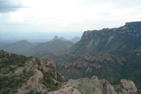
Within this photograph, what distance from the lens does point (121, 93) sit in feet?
272

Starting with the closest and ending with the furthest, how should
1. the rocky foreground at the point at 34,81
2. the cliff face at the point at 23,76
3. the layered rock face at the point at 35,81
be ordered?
1. the layered rock face at the point at 35,81
2. the cliff face at the point at 23,76
3. the rocky foreground at the point at 34,81

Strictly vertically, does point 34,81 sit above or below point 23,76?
below

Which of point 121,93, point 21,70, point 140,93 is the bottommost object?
point 140,93

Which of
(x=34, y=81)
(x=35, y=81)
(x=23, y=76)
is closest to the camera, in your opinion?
(x=34, y=81)

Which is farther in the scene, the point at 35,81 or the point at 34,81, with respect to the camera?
the point at 35,81

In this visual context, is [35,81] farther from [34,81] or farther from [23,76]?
[23,76]

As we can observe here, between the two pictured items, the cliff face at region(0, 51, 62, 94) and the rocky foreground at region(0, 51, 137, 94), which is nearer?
the cliff face at region(0, 51, 62, 94)

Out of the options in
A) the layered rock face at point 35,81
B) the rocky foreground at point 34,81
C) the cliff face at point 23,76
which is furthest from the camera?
the rocky foreground at point 34,81

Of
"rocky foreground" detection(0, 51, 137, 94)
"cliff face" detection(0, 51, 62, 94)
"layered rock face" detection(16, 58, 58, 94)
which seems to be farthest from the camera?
"rocky foreground" detection(0, 51, 137, 94)

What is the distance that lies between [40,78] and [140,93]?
107 metres

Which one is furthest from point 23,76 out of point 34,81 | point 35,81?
point 35,81

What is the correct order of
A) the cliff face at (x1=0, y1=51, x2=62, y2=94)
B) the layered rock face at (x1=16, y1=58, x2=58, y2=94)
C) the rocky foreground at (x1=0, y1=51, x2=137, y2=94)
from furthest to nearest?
the rocky foreground at (x1=0, y1=51, x2=137, y2=94)
the cliff face at (x1=0, y1=51, x2=62, y2=94)
the layered rock face at (x1=16, y1=58, x2=58, y2=94)

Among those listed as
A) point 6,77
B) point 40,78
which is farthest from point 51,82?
point 6,77

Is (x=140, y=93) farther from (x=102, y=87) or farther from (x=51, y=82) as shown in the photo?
(x=51, y=82)
